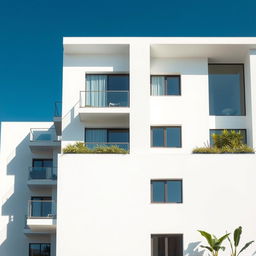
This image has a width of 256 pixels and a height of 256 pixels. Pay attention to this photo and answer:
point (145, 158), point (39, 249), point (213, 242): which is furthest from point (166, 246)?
point (39, 249)

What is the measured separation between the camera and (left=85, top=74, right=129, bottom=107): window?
93.4 ft

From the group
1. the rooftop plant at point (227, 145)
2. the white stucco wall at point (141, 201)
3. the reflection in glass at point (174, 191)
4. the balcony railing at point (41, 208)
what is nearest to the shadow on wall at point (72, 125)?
the white stucco wall at point (141, 201)

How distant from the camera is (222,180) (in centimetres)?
2581

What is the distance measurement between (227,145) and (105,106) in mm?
6533

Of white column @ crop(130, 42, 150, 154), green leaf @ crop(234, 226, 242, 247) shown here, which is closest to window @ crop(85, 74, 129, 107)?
white column @ crop(130, 42, 150, 154)

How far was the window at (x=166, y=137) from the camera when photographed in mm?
28484

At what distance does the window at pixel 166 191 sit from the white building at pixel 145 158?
A: 0.16 feet

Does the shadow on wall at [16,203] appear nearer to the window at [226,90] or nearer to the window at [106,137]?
the window at [106,137]

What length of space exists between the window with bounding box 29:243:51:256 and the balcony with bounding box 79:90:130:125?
10390 millimetres

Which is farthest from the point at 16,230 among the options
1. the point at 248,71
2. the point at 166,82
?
the point at 248,71

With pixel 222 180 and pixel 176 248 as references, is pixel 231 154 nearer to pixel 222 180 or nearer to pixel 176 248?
pixel 222 180

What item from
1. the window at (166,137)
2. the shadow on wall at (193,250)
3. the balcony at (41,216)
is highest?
the window at (166,137)

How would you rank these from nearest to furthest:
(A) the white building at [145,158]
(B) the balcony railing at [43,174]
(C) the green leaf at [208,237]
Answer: (C) the green leaf at [208,237], (A) the white building at [145,158], (B) the balcony railing at [43,174]

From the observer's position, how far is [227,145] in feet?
A: 90.1
